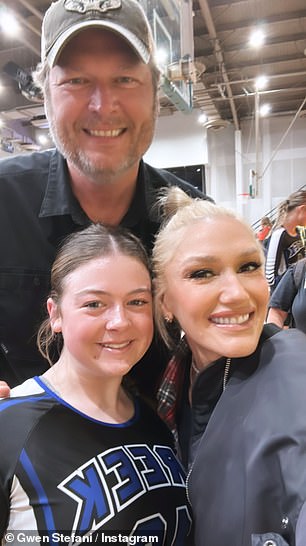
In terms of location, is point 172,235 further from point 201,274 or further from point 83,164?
point 83,164

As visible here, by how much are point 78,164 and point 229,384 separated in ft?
2.48

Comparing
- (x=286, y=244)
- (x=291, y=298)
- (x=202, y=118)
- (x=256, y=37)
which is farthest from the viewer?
(x=202, y=118)

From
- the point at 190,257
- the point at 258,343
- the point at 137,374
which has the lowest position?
the point at 137,374

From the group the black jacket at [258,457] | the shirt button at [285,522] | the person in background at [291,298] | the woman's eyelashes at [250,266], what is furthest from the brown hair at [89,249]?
the person in background at [291,298]

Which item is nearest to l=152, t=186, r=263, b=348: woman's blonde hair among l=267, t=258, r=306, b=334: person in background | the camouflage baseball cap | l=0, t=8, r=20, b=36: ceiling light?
the camouflage baseball cap

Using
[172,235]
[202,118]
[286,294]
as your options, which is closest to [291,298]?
[286,294]

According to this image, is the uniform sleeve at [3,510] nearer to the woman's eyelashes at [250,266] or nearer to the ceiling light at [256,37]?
the woman's eyelashes at [250,266]

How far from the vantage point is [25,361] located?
1.45 meters

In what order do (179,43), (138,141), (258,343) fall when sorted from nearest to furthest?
(258,343) < (138,141) < (179,43)

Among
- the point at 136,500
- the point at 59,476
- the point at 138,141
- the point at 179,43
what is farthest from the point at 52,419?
the point at 179,43

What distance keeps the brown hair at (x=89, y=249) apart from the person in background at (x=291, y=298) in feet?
5.05

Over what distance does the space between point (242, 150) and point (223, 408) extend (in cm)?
1008

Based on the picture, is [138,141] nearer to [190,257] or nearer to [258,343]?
[190,257]

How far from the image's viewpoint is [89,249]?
118cm
